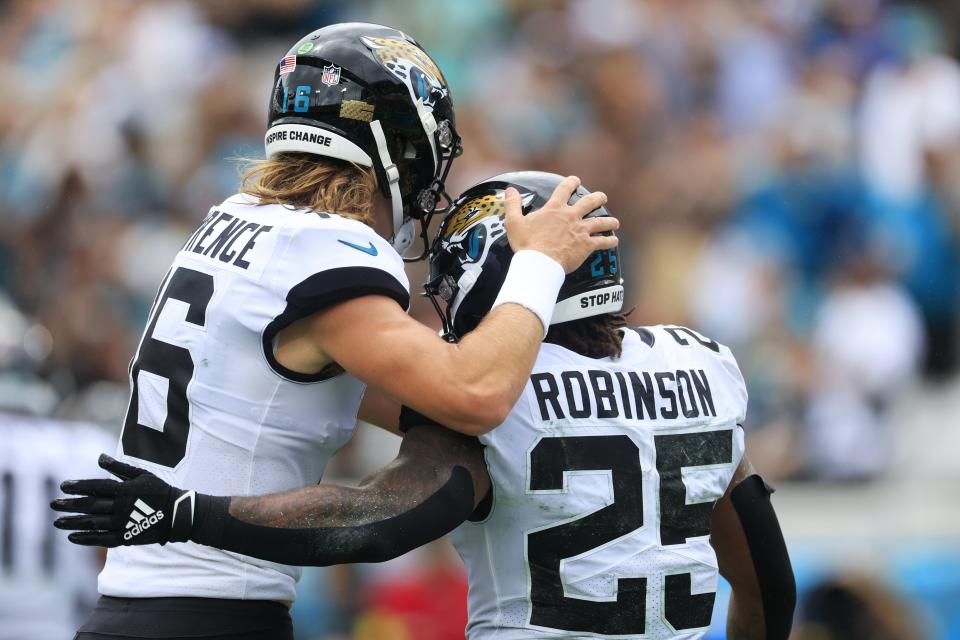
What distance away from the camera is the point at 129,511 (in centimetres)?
286

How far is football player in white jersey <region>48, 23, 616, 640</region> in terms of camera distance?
3076 mm

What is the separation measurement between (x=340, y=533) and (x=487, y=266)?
2.83 ft

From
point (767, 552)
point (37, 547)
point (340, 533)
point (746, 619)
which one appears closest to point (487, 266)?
point (340, 533)

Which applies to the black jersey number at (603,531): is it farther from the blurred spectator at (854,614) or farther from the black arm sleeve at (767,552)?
the blurred spectator at (854,614)

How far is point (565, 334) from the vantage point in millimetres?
3518

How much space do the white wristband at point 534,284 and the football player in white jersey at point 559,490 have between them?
0.16m

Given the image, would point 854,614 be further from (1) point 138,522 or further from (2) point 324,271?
(1) point 138,522

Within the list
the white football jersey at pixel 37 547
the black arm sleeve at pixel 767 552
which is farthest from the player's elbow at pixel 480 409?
the white football jersey at pixel 37 547

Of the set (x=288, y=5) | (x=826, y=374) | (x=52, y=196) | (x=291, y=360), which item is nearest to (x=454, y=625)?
(x=826, y=374)

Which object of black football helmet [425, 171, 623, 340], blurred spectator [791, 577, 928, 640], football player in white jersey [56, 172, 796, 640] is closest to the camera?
football player in white jersey [56, 172, 796, 640]

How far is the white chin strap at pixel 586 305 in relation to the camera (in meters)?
3.49

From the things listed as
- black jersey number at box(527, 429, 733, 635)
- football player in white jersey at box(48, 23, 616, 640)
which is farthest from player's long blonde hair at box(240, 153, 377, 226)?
black jersey number at box(527, 429, 733, 635)

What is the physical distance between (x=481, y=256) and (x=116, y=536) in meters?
1.20

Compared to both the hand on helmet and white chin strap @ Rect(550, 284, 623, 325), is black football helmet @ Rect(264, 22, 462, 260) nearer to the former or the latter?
the hand on helmet
